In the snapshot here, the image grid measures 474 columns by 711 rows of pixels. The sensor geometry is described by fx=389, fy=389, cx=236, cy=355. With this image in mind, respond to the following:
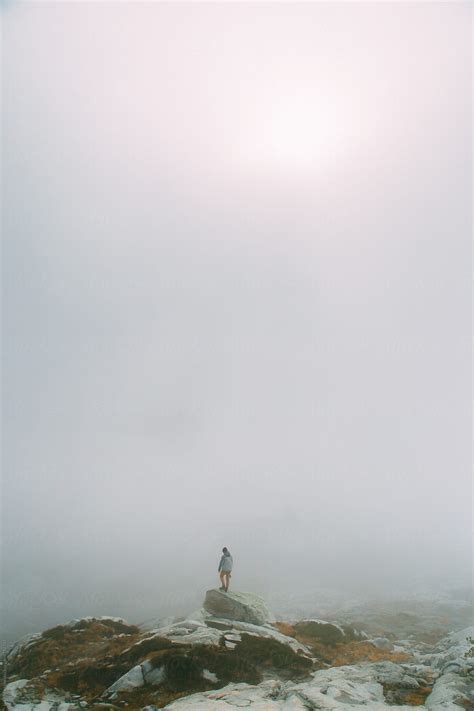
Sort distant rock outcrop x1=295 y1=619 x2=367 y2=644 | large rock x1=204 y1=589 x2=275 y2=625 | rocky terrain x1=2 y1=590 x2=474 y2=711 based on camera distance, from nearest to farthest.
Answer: rocky terrain x1=2 y1=590 x2=474 y2=711, large rock x1=204 y1=589 x2=275 y2=625, distant rock outcrop x1=295 y1=619 x2=367 y2=644

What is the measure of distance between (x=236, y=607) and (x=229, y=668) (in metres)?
11.0

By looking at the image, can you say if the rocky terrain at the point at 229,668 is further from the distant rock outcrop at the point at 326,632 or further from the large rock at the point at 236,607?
the distant rock outcrop at the point at 326,632

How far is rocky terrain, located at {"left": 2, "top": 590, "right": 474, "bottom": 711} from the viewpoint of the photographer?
22641 millimetres

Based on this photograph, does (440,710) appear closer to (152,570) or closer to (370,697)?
(370,697)

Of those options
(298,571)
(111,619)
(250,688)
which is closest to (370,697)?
(250,688)

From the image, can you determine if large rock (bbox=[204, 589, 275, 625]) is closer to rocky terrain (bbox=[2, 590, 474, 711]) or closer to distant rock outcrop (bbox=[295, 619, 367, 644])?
rocky terrain (bbox=[2, 590, 474, 711])

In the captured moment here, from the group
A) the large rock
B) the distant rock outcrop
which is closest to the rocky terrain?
the large rock

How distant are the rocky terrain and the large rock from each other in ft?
0.31

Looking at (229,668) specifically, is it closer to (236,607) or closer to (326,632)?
(236,607)

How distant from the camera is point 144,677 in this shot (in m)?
27.0

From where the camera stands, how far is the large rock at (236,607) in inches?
1517

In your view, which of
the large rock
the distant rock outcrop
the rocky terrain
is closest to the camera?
the rocky terrain

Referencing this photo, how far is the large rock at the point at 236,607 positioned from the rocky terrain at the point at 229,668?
10 cm

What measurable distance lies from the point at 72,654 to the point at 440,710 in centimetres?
3176
